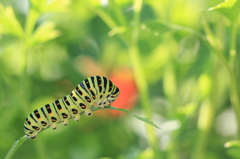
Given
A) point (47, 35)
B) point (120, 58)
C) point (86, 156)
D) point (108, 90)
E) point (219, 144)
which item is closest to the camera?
point (108, 90)

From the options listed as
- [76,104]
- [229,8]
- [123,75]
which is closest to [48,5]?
[76,104]

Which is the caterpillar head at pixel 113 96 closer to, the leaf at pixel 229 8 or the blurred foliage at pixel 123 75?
the blurred foliage at pixel 123 75

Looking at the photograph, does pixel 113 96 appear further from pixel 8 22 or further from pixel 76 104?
pixel 8 22

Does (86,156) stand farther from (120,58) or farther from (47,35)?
(120,58)

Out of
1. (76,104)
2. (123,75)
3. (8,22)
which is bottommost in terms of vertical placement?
(76,104)

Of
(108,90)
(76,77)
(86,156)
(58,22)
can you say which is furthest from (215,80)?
(58,22)

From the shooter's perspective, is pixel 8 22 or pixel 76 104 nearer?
pixel 76 104

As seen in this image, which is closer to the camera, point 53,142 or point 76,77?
point 53,142

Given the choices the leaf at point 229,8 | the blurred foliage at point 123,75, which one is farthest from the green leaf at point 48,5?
the leaf at point 229,8
